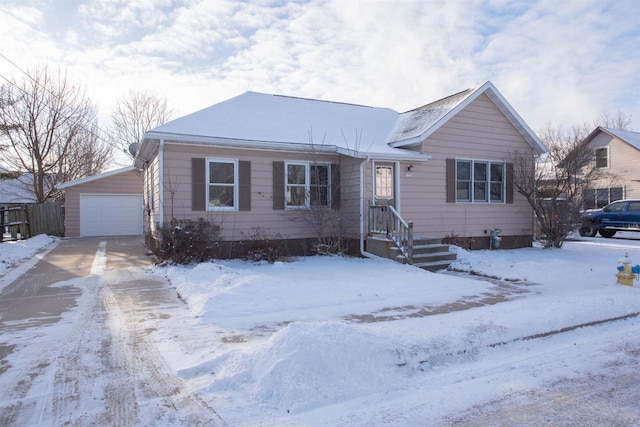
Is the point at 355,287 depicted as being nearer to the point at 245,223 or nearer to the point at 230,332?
the point at 230,332

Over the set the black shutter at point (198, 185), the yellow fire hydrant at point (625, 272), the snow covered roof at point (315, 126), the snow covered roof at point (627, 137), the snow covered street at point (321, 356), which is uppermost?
the snow covered roof at point (627, 137)

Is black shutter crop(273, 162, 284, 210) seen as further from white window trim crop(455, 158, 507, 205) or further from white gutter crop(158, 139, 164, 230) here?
white window trim crop(455, 158, 507, 205)

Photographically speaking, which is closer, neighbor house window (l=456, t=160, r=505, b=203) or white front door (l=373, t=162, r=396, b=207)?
white front door (l=373, t=162, r=396, b=207)

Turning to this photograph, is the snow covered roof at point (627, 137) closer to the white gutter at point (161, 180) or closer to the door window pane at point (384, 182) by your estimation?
the door window pane at point (384, 182)

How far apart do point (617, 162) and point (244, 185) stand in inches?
1037

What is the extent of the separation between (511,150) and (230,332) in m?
12.4

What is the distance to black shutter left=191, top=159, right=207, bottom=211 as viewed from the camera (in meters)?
11.0

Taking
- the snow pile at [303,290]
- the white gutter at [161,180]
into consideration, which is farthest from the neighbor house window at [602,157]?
the white gutter at [161,180]

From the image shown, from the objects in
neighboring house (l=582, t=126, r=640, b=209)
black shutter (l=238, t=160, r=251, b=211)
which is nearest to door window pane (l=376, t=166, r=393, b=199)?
black shutter (l=238, t=160, r=251, b=211)

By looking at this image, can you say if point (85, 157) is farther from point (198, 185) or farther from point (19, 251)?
point (198, 185)

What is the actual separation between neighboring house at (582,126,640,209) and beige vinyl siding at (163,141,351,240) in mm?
21610

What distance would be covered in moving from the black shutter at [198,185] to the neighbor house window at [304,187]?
2.30 metres

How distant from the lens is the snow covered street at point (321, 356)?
3420mm

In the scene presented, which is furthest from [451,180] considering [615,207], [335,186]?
[615,207]
